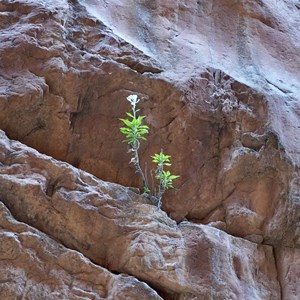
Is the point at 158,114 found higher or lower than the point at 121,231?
higher

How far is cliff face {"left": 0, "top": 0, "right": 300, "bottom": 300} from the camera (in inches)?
118

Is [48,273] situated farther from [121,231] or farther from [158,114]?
[158,114]

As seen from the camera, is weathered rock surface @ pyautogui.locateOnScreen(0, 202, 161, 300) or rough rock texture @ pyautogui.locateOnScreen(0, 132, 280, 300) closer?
weathered rock surface @ pyautogui.locateOnScreen(0, 202, 161, 300)

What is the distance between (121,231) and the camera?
3127 millimetres

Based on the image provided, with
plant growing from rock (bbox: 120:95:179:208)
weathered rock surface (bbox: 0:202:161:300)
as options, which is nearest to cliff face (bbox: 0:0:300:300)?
weathered rock surface (bbox: 0:202:161:300)

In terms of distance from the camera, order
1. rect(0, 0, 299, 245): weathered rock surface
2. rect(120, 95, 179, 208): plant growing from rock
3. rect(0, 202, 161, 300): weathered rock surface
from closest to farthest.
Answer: rect(0, 202, 161, 300): weathered rock surface, rect(120, 95, 179, 208): plant growing from rock, rect(0, 0, 299, 245): weathered rock surface

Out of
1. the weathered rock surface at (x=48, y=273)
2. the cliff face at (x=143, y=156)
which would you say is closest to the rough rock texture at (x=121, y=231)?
the cliff face at (x=143, y=156)

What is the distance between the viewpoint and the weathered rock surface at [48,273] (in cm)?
272

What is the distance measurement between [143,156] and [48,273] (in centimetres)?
125

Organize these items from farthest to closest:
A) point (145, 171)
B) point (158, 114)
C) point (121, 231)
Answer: point (158, 114)
point (145, 171)
point (121, 231)

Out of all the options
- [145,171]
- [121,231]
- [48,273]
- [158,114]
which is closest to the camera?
[48,273]

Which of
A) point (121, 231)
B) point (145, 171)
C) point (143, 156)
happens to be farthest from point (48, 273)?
point (143, 156)

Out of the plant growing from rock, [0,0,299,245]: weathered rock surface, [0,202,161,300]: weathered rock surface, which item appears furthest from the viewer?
[0,0,299,245]: weathered rock surface

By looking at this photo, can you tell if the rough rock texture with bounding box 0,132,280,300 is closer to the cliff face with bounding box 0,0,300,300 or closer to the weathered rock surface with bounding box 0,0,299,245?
the cliff face with bounding box 0,0,300,300
